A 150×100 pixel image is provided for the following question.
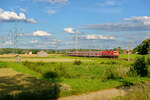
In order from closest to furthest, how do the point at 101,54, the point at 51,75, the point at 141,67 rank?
the point at 51,75
the point at 141,67
the point at 101,54

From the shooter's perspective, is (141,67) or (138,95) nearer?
(138,95)

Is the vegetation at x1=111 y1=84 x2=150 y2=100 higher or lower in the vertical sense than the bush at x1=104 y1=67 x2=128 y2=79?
higher

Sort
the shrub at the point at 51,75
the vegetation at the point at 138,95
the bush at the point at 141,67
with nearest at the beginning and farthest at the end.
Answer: the vegetation at the point at 138,95
the shrub at the point at 51,75
the bush at the point at 141,67

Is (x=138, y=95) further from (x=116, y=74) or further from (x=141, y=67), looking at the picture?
(x=141, y=67)

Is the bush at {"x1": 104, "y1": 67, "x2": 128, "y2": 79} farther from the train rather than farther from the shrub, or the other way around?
the train

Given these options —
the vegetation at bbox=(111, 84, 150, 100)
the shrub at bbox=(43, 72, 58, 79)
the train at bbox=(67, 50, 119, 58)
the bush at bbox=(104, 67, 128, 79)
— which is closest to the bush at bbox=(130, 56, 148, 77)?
the bush at bbox=(104, 67, 128, 79)

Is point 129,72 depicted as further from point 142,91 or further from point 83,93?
point 142,91

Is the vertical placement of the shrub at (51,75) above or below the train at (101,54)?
below

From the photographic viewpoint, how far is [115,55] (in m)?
57.4

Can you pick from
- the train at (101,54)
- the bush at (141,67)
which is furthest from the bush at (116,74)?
the train at (101,54)

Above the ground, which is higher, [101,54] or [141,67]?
[101,54]

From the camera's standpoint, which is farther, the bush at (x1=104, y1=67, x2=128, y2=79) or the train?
the train

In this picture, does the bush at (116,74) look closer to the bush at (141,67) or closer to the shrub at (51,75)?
the bush at (141,67)

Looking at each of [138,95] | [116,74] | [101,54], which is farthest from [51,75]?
[101,54]
